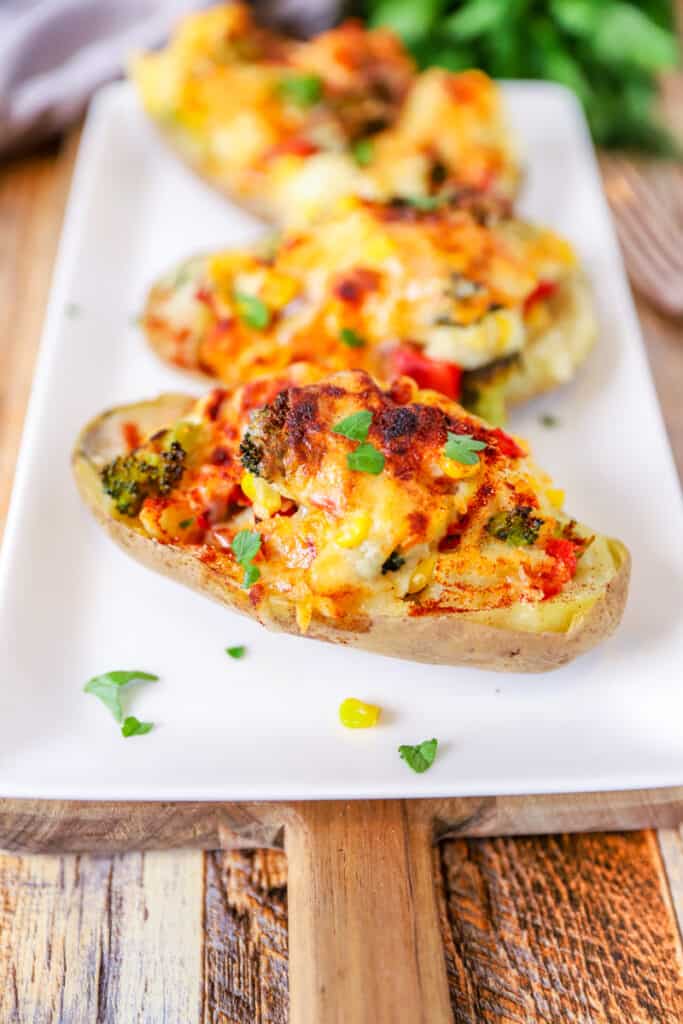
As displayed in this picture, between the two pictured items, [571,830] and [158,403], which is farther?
[158,403]

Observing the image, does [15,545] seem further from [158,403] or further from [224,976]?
[224,976]

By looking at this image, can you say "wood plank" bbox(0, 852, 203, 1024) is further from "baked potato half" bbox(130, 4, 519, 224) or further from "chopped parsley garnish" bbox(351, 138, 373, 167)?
"chopped parsley garnish" bbox(351, 138, 373, 167)

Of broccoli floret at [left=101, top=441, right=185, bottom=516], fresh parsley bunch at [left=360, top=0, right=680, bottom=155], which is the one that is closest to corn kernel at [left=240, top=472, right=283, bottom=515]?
broccoli floret at [left=101, top=441, right=185, bottom=516]

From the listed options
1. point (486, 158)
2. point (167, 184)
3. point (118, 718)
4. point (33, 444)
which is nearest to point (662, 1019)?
point (118, 718)

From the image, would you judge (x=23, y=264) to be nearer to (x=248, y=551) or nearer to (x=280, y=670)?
(x=248, y=551)

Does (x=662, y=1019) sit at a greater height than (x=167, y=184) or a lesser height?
lesser

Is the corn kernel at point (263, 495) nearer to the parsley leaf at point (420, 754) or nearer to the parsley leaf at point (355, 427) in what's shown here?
the parsley leaf at point (355, 427)

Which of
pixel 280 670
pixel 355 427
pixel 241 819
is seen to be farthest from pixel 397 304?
pixel 241 819

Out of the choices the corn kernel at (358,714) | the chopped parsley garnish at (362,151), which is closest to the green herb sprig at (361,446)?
the corn kernel at (358,714)
